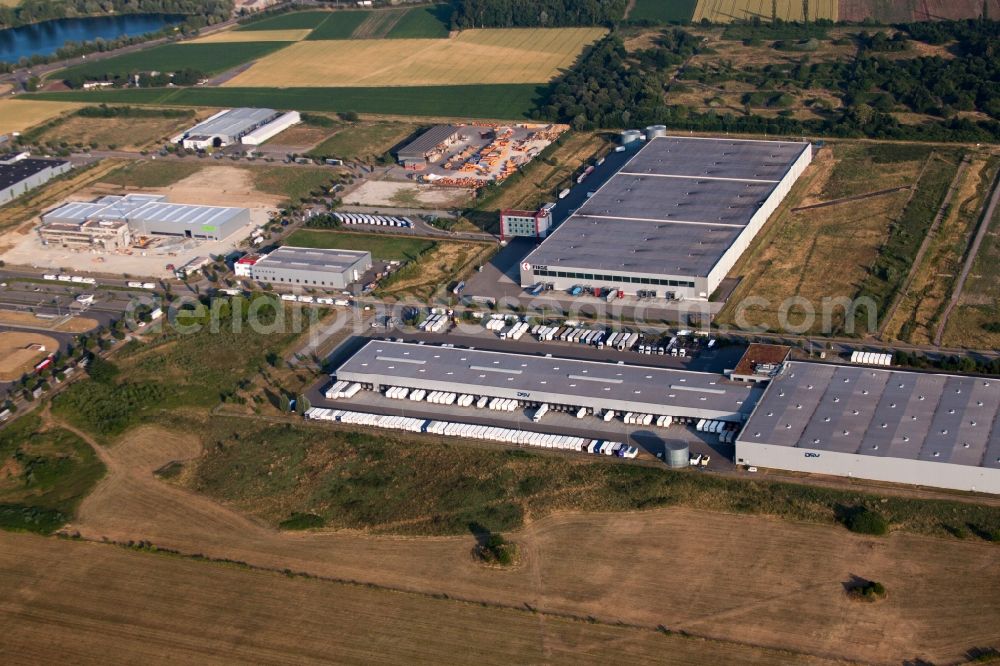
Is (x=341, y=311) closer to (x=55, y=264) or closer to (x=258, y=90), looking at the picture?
(x=55, y=264)

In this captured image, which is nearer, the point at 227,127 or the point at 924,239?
the point at 924,239

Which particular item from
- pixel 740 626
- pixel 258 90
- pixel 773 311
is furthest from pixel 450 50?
pixel 740 626

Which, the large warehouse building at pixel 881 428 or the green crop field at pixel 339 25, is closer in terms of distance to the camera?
the large warehouse building at pixel 881 428

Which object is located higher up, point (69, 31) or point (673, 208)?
point (69, 31)

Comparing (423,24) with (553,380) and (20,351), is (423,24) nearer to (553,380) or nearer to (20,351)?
(20,351)

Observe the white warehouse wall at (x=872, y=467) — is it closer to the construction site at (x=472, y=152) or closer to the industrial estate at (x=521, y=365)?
the industrial estate at (x=521, y=365)

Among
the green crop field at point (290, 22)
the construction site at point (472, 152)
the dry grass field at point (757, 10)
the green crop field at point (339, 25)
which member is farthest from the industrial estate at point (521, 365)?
the green crop field at point (290, 22)

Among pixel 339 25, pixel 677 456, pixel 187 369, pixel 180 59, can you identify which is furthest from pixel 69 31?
pixel 677 456
